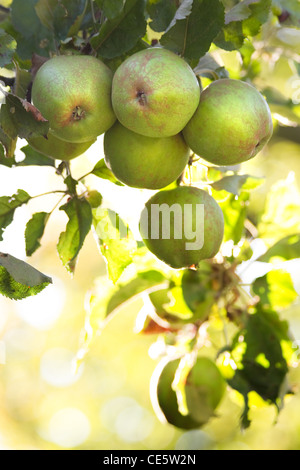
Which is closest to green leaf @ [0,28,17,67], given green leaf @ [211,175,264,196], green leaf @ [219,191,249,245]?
green leaf @ [211,175,264,196]

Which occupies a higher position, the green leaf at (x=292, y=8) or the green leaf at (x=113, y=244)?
the green leaf at (x=292, y=8)

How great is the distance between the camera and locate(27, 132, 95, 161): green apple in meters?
1.36

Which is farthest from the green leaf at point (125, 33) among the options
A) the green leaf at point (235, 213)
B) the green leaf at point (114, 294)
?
the green leaf at point (114, 294)

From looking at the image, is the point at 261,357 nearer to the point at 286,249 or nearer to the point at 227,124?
the point at 286,249

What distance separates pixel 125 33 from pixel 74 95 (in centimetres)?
19

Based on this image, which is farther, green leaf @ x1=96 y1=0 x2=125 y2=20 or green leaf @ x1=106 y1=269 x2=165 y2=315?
green leaf @ x1=106 y1=269 x2=165 y2=315

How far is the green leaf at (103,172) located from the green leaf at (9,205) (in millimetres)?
187

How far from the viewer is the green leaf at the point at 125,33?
125cm

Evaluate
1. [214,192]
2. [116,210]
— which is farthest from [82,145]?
[214,192]

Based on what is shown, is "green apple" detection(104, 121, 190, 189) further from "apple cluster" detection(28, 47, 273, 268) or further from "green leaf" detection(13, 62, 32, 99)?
"green leaf" detection(13, 62, 32, 99)

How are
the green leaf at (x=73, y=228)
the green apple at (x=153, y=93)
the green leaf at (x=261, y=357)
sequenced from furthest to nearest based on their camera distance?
1. the green leaf at (x=261, y=357)
2. the green leaf at (x=73, y=228)
3. the green apple at (x=153, y=93)

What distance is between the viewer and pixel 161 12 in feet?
4.21

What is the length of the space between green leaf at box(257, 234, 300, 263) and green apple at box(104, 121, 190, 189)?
66 cm

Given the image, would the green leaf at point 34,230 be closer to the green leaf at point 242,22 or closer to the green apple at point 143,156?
the green apple at point 143,156
